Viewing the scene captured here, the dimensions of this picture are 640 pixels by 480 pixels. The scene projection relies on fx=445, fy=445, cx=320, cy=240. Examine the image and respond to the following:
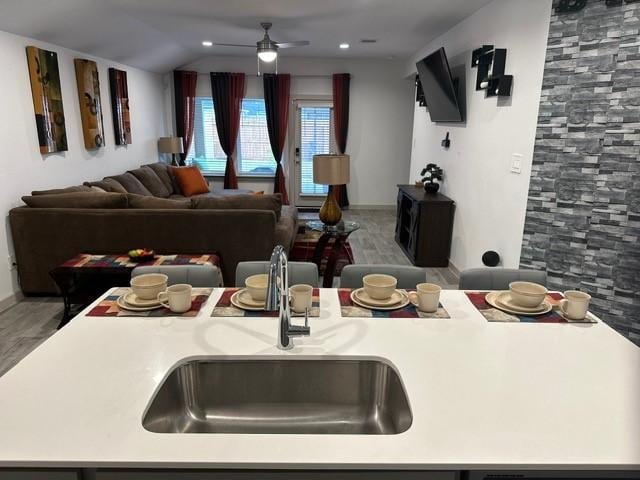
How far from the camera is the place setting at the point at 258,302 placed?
1626 mm

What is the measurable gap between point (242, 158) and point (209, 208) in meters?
4.29

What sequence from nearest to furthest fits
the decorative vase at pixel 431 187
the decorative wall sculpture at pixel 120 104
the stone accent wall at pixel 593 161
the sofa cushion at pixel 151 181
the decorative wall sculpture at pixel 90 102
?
the stone accent wall at pixel 593 161, the decorative wall sculpture at pixel 90 102, the decorative vase at pixel 431 187, the decorative wall sculpture at pixel 120 104, the sofa cushion at pixel 151 181

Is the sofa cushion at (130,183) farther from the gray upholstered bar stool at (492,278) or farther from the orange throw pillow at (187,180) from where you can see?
the gray upholstered bar stool at (492,278)

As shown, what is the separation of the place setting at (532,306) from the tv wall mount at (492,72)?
2241mm

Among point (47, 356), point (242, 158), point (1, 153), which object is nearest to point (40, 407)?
point (47, 356)

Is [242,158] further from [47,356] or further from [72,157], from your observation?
[47,356]

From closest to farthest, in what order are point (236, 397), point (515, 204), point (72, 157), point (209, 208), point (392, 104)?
point (236, 397) → point (515, 204) → point (209, 208) → point (72, 157) → point (392, 104)

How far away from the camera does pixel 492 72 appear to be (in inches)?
142

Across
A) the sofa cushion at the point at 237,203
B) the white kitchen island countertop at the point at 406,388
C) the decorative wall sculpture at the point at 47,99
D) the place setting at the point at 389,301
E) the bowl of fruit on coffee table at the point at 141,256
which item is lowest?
the bowl of fruit on coffee table at the point at 141,256

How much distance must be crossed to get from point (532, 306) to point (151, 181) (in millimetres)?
5409

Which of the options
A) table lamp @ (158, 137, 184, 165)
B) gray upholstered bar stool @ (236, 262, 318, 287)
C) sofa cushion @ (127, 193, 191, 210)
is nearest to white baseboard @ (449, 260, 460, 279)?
sofa cushion @ (127, 193, 191, 210)

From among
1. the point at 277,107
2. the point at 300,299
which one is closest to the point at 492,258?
the point at 300,299

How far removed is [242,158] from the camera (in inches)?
309

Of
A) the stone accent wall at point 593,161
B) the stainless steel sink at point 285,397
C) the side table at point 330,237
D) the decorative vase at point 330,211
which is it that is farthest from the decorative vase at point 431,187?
the stainless steel sink at point 285,397
